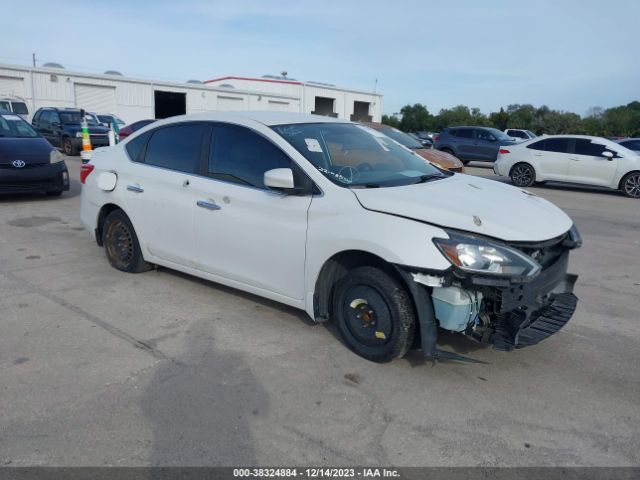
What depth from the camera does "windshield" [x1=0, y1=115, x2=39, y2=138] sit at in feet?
32.8

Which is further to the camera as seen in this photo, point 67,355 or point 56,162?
point 56,162

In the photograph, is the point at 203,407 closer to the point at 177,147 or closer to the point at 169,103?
the point at 177,147

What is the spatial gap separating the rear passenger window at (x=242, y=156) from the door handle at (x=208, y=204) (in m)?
0.23

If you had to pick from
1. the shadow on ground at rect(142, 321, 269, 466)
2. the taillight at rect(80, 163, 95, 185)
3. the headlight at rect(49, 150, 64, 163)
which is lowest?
the shadow on ground at rect(142, 321, 269, 466)

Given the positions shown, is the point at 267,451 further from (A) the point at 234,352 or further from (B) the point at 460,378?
(B) the point at 460,378

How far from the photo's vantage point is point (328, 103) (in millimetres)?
49875

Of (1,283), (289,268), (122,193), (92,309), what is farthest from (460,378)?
(1,283)

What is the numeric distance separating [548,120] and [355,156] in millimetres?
58128

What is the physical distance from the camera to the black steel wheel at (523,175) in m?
15.1

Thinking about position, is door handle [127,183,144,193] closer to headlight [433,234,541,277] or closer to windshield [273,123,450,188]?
windshield [273,123,450,188]

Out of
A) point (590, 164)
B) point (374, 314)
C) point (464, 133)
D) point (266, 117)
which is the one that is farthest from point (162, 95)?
point (374, 314)

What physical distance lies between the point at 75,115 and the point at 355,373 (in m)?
20.2

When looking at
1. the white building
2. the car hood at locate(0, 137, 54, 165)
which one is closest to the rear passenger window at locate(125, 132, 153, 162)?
the car hood at locate(0, 137, 54, 165)

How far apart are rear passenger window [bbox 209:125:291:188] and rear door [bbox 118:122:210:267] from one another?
7.1 inches
